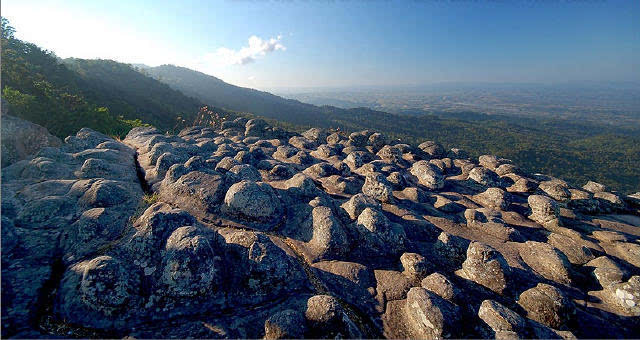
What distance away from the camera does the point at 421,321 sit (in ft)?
19.2

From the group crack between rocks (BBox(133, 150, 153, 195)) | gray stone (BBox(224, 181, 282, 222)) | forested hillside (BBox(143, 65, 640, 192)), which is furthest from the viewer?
forested hillside (BBox(143, 65, 640, 192))

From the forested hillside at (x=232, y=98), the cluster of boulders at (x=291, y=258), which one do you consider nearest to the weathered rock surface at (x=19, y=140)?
the cluster of boulders at (x=291, y=258)

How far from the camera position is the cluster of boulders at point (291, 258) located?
5602mm

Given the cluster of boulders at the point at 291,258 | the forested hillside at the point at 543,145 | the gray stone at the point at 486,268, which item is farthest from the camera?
the forested hillside at the point at 543,145

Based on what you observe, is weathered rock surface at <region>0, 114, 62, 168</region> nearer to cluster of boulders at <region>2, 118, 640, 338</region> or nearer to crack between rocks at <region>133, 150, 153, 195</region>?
cluster of boulders at <region>2, 118, 640, 338</region>

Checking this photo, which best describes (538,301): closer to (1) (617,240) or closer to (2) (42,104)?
(1) (617,240)

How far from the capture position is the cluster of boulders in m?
5.60

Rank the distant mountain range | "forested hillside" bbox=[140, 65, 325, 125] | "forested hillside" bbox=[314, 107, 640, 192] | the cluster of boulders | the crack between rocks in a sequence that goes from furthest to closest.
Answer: "forested hillside" bbox=[140, 65, 325, 125]
"forested hillside" bbox=[314, 107, 640, 192]
the distant mountain range
the crack between rocks
the cluster of boulders

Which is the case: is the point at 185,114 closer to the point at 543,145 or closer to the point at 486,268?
the point at 486,268

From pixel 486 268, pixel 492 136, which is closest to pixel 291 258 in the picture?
pixel 486 268

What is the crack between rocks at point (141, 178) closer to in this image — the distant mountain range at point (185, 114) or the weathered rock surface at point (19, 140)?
the weathered rock surface at point (19, 140)

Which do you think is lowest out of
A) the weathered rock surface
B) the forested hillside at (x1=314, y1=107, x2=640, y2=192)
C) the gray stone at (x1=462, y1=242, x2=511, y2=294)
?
the forested hillside at (x1=314, y1=107, x2=640, y2=192)

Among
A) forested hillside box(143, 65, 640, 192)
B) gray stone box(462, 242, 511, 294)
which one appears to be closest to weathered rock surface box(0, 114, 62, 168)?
gray stone box(462, 242, 511, 294)

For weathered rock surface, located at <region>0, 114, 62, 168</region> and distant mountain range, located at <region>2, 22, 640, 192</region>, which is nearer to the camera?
weathered rock surface, located at <region>0, 114, 62, 168</region>
